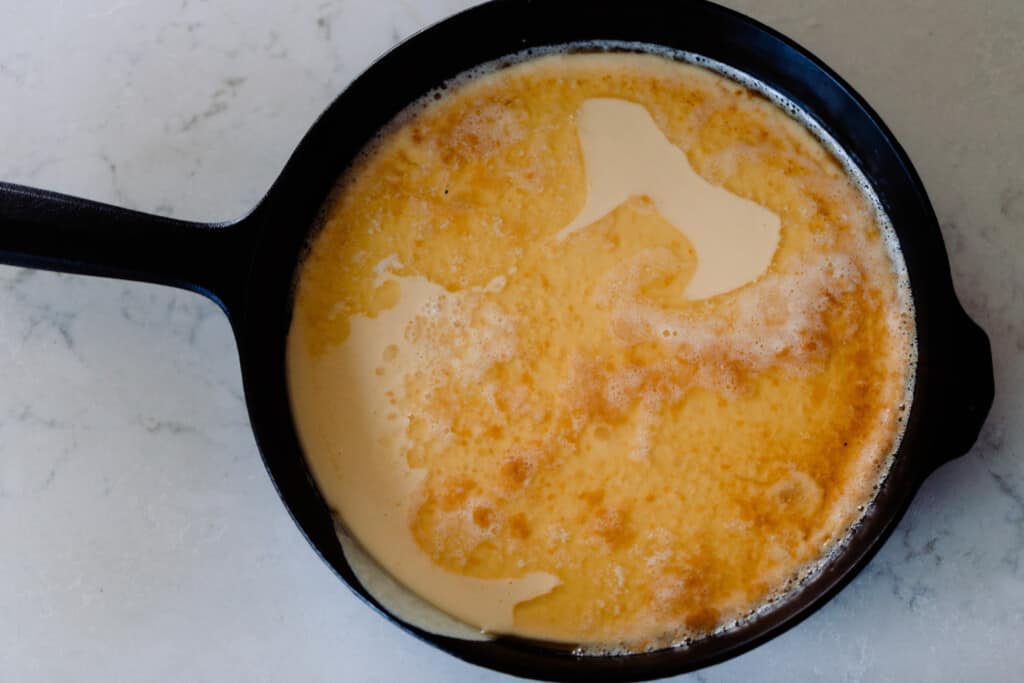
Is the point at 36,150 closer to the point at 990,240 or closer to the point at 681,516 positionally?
the point at 681,516

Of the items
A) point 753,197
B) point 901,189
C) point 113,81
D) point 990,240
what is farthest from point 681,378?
point 113,81

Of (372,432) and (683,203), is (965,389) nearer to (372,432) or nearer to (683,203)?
(683,203)

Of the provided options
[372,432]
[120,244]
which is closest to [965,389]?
[372,432]

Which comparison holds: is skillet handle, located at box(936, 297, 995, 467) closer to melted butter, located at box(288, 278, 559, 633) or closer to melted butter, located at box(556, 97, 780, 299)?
melted butter, located at box(556, 97, 780, 299)

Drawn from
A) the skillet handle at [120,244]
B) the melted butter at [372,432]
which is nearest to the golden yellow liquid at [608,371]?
the melted butter at [372,432]

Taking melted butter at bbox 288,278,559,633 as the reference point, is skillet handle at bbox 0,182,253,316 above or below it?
above

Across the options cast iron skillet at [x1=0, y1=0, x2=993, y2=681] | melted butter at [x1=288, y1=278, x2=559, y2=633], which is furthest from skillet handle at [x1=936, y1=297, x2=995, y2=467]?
melted butter at [x1=288, y1=278, x2=559, y2=633]

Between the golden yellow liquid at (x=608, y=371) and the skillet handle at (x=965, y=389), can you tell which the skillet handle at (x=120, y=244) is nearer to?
the golden yellow liquid at (x=608, y=371)

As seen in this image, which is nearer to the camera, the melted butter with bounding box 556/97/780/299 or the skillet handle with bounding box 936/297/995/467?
the skillet handle with bounding box 936/297/995/467
